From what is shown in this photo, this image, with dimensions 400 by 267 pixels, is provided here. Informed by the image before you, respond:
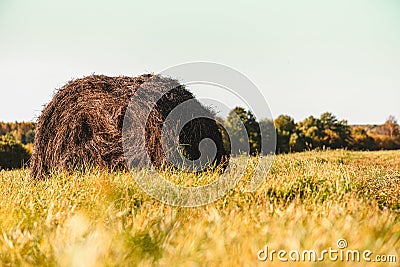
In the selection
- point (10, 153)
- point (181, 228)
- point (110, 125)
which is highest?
point (110, 125)

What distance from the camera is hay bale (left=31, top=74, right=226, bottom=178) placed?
21.8 ft

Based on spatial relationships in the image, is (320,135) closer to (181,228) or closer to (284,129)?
(284,129)

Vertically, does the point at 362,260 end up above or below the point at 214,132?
below

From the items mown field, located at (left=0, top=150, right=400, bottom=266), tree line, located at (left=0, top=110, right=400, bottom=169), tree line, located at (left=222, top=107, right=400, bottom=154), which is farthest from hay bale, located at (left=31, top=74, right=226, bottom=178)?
tree line, located at (left=222, top=107, right=400, bottom=154)

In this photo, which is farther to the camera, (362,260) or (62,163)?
(62,163)

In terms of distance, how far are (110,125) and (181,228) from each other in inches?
138

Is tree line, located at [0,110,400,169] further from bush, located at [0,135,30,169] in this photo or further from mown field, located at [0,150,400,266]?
mown field, located at [0,150,400,266]

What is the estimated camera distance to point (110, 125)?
22.8ft

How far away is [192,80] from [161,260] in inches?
164

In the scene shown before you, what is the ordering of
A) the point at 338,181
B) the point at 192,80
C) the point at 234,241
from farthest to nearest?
the point at 192,80
the point at 338,181
the point at 234,241

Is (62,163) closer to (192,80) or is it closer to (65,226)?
(192,80)

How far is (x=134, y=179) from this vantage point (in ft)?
17.6

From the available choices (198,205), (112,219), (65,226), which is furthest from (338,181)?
(65,226)

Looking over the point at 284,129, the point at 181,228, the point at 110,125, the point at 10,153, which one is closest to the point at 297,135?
the point at 284,129
